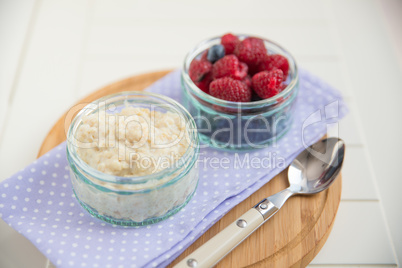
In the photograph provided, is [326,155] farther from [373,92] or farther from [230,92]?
[373,92]

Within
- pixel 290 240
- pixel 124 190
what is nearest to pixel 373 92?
pixel 290 240

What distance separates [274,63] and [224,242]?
75 centimetres

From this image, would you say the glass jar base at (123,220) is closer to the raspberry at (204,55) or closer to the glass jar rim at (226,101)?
the glass jar rim at (226,101)

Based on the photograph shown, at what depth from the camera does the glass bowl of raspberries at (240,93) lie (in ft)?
5.35

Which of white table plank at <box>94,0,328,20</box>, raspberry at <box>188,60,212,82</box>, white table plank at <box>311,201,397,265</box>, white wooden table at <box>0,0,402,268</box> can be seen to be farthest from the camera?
white table plank at <box>94,0,328,20</box>

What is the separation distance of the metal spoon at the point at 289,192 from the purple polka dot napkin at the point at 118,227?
0.19 ft

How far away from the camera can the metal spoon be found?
4.26 ft

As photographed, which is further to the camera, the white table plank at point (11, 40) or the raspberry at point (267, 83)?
the white table plank at point (11, 40)

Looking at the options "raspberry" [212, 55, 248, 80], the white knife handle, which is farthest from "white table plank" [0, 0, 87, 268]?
"raspberry" [212, 55, 248, 80]

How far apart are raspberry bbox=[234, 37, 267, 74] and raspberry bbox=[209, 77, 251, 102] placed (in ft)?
0.48

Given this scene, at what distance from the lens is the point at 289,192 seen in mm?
1543

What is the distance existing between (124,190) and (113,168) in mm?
74

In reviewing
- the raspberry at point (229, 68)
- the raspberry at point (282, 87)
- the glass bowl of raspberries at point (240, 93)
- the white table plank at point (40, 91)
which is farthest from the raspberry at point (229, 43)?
the white table plank at point (40, 91)

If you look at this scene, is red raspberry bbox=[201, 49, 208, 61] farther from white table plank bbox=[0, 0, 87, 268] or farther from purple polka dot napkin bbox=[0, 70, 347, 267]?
white table plank bbox=[0, 0, 87, 268]
